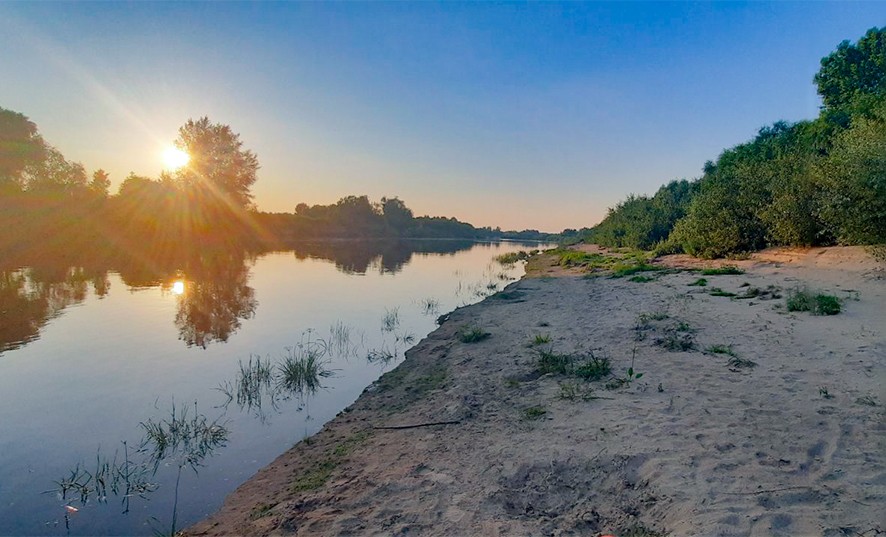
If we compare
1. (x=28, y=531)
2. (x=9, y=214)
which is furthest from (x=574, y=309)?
(x=9, y=214)

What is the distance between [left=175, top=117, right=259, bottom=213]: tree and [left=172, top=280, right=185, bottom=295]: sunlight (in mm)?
49102

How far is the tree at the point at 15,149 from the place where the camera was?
158ft

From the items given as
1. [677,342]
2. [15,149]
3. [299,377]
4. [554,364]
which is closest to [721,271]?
[677,342]

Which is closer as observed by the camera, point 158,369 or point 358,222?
point 158,369

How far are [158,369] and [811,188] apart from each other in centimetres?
2446

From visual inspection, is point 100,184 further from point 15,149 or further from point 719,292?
point 719,292

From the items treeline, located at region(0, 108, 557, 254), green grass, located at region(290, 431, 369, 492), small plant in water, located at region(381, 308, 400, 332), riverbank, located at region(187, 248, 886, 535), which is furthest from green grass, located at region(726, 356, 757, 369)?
treeline, located at region(0, 108, 557, 254)

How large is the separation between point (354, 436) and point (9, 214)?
5631cm

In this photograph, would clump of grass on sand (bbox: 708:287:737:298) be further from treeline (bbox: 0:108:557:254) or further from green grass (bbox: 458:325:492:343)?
treeline (bbox: 0:108:557:254)

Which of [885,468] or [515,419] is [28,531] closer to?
[515,419]

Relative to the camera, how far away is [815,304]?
1001cm

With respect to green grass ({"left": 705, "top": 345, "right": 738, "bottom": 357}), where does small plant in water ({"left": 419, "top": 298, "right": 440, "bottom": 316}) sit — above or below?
below

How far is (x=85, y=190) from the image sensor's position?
59188mm

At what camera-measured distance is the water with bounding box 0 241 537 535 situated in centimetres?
560
